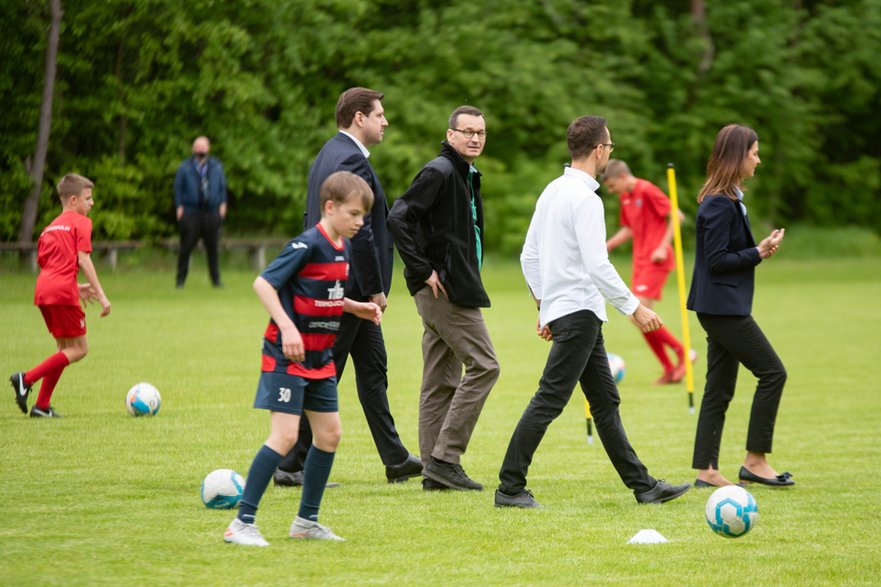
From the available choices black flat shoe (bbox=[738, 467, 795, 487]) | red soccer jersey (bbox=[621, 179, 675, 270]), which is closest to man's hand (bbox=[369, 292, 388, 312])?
black flat shoe (bbox=[738, 467, 795, 487])

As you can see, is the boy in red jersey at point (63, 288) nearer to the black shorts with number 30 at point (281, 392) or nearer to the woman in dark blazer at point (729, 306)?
the black shorts with number 30 at point (281, 392)

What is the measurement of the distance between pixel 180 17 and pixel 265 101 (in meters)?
2.40

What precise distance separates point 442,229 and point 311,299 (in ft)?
5.78

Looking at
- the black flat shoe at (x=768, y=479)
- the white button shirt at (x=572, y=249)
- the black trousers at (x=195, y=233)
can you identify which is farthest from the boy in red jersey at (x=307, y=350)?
the black trousers at (x=195, y=233)

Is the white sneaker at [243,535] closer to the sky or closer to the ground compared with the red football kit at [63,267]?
closer to the ground

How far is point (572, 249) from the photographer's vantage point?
22.1ft

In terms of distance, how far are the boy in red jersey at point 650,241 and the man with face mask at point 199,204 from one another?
9096 millimetres

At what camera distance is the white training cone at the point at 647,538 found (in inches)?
232

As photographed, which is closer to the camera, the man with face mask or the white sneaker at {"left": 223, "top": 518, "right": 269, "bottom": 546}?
the white sneaker at {"left": 223, "top": 518, "right": 269, "bottom": 546}

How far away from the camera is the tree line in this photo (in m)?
25.6

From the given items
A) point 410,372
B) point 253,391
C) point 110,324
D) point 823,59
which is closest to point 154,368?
point 253,391

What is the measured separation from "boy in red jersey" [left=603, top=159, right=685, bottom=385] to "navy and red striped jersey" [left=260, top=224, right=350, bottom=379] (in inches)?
279

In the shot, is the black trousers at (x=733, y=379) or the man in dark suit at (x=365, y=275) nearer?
the man in dark suit at (x=365, y=275)

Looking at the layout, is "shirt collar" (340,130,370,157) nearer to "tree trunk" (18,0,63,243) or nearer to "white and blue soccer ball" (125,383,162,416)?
"white and blue soccer ball" (125,383,162,416)
